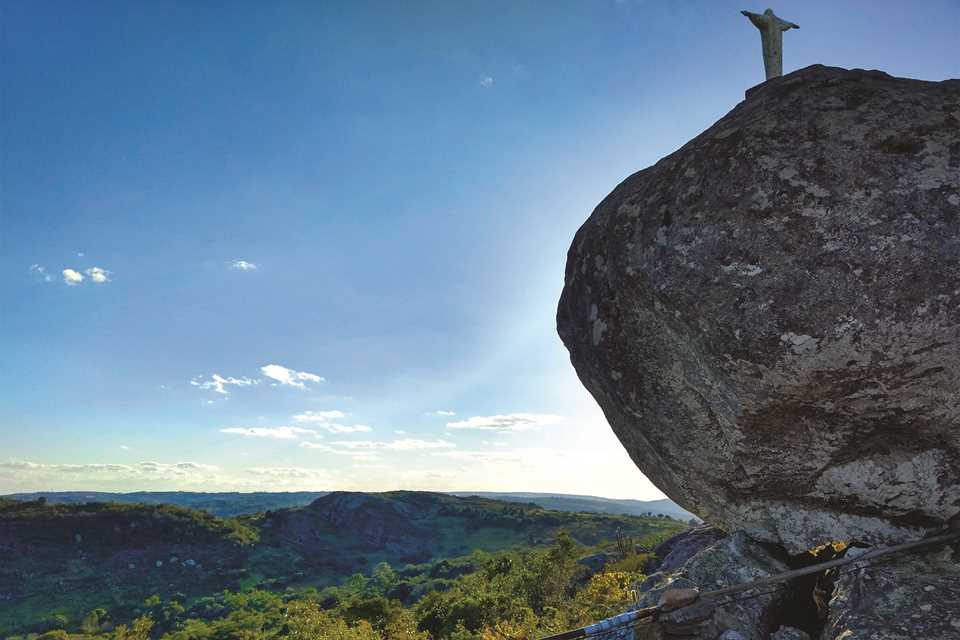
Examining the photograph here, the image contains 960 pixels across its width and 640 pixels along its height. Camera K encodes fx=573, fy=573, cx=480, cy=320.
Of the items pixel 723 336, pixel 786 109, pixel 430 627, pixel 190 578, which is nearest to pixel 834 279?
pixel 723 336

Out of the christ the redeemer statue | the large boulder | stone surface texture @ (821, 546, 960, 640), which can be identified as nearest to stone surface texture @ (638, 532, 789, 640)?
the large boulder

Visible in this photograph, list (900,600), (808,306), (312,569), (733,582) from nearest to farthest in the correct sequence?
(900,600), (808,306), (733,582), (312,569)

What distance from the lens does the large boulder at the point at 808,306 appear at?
5.57 m

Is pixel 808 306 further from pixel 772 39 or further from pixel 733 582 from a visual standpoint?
pixel 772 39

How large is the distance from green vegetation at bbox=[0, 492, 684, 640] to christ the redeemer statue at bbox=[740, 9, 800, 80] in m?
16.1

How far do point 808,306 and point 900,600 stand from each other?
2.88 m

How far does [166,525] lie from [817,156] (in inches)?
6179

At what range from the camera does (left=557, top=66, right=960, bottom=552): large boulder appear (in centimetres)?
557

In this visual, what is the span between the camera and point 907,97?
6.14 metres

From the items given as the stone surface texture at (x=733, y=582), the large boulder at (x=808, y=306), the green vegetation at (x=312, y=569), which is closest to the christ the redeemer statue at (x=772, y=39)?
the large boulder at (x=808, y=306)

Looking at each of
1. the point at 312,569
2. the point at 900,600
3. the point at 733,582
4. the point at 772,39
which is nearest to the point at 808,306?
the point at 900,600

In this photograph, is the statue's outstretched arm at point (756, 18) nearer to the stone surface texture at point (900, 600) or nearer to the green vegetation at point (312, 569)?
the stone surface texture at point (900, 600)

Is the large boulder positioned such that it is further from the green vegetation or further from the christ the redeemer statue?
the green vegetation

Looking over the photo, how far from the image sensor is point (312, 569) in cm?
12631
